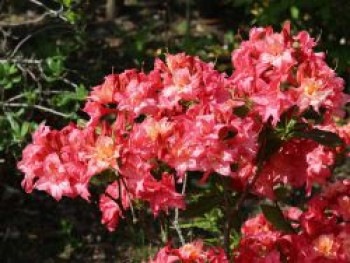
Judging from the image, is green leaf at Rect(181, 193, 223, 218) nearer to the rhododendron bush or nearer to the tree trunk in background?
the rhododendron bush

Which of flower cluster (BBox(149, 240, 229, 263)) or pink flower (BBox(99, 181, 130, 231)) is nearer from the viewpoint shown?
flower cluster (BBox(149, 240, 229, 263))

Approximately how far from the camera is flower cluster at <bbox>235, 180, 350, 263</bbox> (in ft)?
7.48

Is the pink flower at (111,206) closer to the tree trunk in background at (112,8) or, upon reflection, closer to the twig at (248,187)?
the twig at (248,187)

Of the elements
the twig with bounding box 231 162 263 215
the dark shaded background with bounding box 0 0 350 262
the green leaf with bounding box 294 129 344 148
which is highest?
the green leaf with bounding box 294 129 344 148

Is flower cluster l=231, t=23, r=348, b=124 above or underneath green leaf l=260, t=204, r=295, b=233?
above

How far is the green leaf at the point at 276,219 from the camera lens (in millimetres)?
2406

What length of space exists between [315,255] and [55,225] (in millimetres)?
2718

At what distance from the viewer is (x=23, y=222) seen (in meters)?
4.74

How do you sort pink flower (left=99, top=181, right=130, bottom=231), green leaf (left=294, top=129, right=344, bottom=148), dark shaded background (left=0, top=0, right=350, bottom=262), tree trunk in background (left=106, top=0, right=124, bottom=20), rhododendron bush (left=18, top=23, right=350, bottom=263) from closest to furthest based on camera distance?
rhododendron bush (left=18, top=23, right=350, bottom=263)
green leaf (left=294, top=129, right=344, bottom=148)
pink flower (left=99, top=181, right=130, bottom=231)
dark shaded background (left=0, top=0, right=350, bottom=262)
tree trunk in background (left=106, top=0, right=124, bottom=20)

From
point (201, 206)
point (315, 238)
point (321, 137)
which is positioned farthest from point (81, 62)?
point (321, 137)

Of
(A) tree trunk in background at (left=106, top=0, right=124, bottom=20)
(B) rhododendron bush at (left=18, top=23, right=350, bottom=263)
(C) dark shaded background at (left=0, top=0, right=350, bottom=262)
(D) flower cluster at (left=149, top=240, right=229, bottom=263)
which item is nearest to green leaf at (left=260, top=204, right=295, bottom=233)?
(B) rhododendron bush at (left=18, top=23, right=350, bottom=263)

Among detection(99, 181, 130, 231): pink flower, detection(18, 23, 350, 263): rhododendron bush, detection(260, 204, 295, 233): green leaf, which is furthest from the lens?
detection(99, 181, 130, 231): pink flower

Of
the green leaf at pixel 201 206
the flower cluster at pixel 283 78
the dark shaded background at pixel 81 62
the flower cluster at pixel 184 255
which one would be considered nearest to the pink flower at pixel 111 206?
the dark shaded background at pixel 81 62

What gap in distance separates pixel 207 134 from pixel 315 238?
0.60 m
